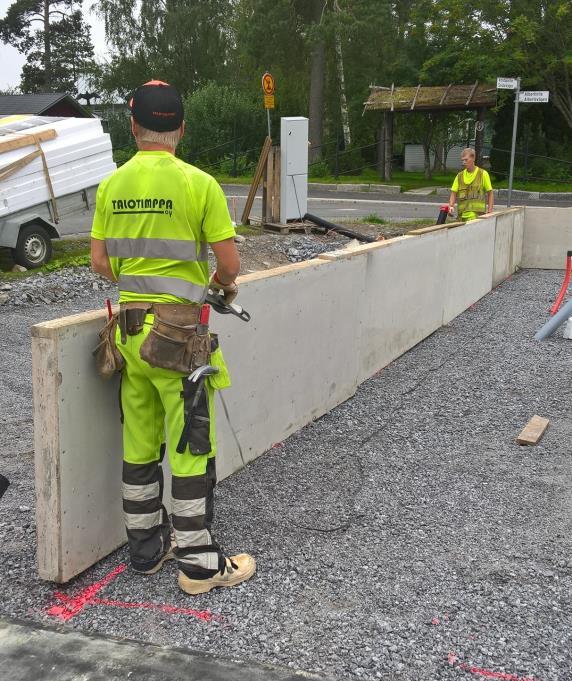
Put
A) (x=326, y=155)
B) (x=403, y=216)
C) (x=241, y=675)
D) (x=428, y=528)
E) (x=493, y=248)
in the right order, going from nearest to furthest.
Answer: (x=241, y=675)
(x=428, y=528)
(x=493, y=248)
(x=403, y=216)
(x=326, y=155)

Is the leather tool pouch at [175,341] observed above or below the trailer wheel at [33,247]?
above

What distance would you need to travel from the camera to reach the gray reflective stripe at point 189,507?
3572 mm

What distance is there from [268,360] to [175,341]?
198 centimetres

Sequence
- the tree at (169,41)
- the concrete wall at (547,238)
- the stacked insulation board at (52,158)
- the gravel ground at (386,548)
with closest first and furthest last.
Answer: the gravel ground at (386,548), the stacked insulation board at (52,158), the concrete wall at (547,238), the tree at (169,41)

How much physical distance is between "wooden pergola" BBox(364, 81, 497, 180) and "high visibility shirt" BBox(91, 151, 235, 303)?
25882 mm

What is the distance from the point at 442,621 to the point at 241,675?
950mm

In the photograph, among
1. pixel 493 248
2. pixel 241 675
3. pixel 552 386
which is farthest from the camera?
pixel 493 248

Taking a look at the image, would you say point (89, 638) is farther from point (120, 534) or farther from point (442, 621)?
point (442, 621)

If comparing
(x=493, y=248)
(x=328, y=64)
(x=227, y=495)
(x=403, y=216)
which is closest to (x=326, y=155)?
(x=328, y=64)

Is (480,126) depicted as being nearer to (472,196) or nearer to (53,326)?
(472,196)

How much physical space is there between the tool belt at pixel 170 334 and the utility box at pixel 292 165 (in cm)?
1322

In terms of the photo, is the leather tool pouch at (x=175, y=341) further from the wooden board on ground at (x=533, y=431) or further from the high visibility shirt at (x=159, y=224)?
the wooden board on ground at (x=533, y=431)

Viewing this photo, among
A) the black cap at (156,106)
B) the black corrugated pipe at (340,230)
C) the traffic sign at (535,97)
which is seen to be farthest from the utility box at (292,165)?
the black cap at (156,106)

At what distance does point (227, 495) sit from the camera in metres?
4.79
